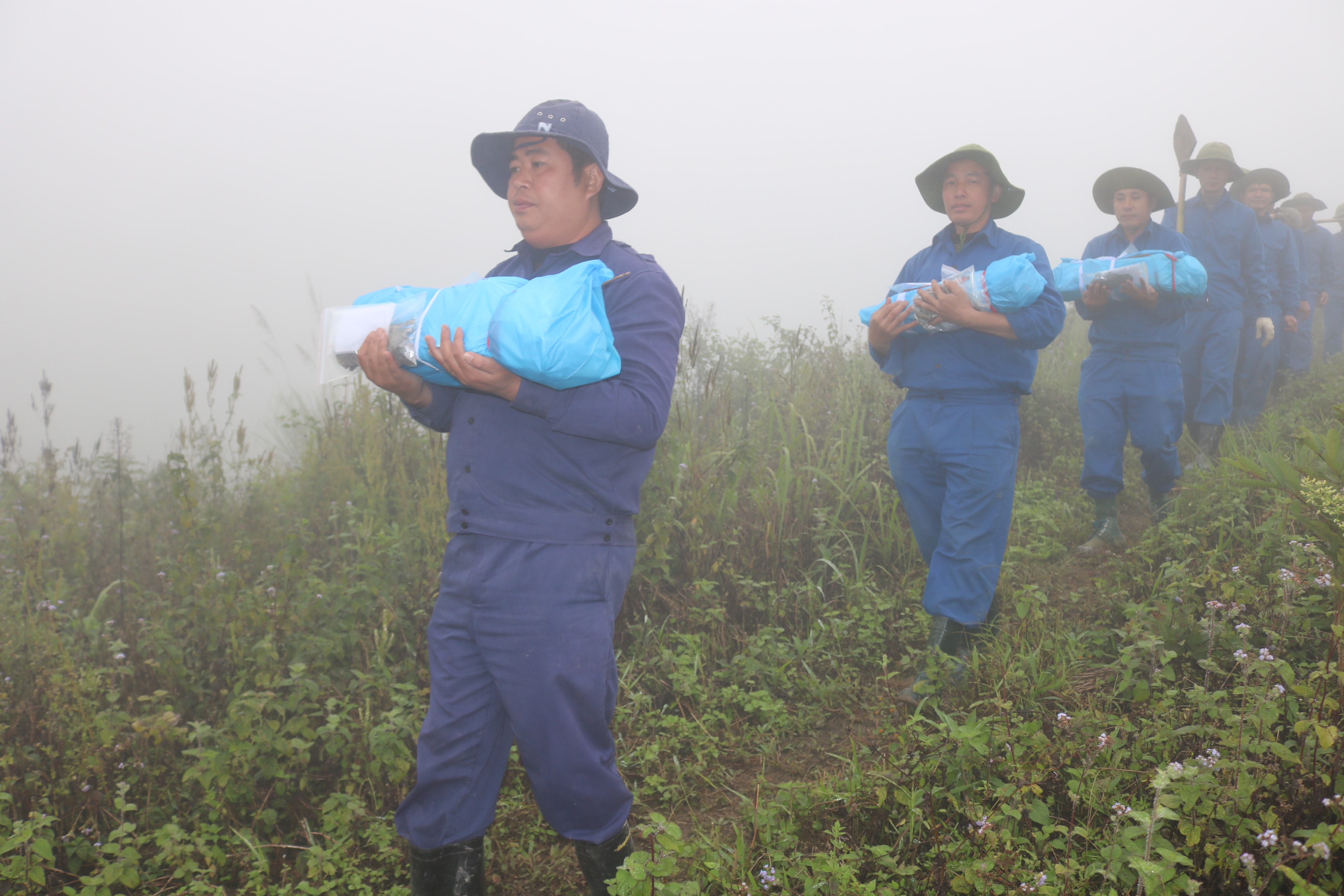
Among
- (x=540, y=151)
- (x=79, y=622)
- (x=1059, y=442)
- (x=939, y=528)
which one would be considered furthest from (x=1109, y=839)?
(x=1059, y=442)

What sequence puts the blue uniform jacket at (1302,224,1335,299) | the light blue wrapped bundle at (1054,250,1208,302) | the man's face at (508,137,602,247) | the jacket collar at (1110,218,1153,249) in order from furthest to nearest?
the blue uniform jacket at (1302,224,1335,299), the jacket collar at (1110,218,1153,249), the light blue wrapped bundle at (1054,250,1208,302), the man's face at (508,137,602,247)

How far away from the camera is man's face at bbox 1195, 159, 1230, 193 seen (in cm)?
621

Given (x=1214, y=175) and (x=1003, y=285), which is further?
(x=1214, y=175)

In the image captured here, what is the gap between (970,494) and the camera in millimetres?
3293

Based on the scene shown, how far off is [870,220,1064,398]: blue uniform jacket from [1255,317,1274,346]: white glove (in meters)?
4.15

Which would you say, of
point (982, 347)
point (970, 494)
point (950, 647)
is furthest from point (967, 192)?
point (950, 647)

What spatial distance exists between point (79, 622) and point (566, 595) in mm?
2823

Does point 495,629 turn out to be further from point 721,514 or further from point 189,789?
point 721,514

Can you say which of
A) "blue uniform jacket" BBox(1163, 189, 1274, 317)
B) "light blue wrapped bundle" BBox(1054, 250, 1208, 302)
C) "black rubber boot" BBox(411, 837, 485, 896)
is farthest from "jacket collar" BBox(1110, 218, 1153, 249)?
"black rubber boot" BBox(411, 837, 485, 896)

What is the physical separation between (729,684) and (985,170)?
2.51 m

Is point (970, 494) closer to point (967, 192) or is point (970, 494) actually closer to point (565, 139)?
point (967, 192)

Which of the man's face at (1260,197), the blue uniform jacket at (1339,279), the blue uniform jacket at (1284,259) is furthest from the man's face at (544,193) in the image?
the blue uniform jacket at (1339,279)

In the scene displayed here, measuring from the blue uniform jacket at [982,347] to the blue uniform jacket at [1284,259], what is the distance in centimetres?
516

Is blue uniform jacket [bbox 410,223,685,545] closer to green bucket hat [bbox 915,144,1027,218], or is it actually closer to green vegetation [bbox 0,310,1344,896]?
green vegetation [bbox 0,310,1344,896]
